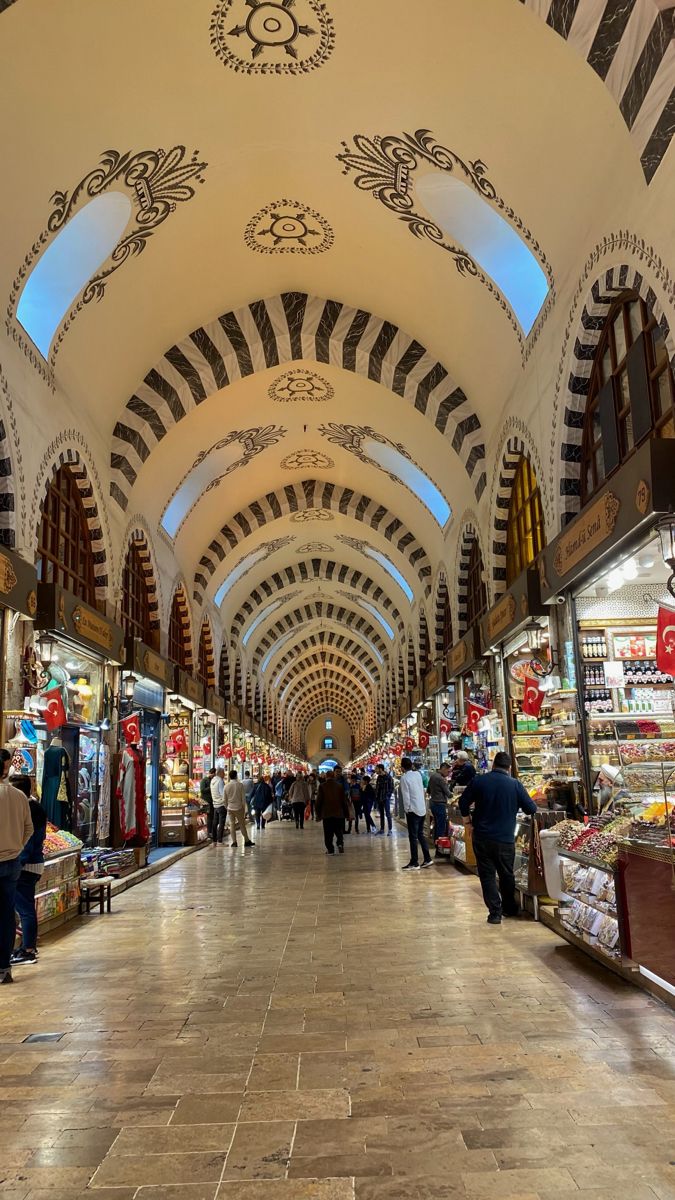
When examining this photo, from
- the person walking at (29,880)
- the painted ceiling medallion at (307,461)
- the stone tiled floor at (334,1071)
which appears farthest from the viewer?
the painted ceiling medallion at (307,461)

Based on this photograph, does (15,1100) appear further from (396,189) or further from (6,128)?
(396,189)

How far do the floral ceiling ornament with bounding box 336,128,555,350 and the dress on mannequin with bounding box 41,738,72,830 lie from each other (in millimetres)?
5376

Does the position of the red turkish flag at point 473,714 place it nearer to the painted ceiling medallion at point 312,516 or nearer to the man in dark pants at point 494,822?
the man in dark pants at point 494,822

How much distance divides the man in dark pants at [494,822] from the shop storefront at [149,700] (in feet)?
16.6

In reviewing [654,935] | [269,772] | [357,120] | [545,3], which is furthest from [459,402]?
[269,772]

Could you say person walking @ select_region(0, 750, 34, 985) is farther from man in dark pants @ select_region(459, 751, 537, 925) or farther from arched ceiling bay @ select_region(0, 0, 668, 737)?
arched ceiling bay @ select_region(0, 0, 668, 737)

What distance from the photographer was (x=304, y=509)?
16156 millimetres

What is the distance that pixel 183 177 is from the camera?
7059 mm

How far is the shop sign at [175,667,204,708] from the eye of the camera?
1348cm

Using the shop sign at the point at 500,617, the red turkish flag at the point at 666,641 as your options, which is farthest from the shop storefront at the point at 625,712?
the shop sign at the point at 500,617

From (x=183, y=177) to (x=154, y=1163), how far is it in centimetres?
674

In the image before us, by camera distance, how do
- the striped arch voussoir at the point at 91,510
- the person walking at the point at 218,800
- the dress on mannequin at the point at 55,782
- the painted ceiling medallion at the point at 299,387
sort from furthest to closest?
the person walking at the point at 218,800
the painted ceiling medallion at the point at 299,387
the striped arch voussoir at the point at 91,510
the dress on mannequin at the point at 55,782

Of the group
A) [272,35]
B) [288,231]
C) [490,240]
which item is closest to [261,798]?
[288,231]

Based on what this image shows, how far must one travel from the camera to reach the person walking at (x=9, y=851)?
492 centimetres
